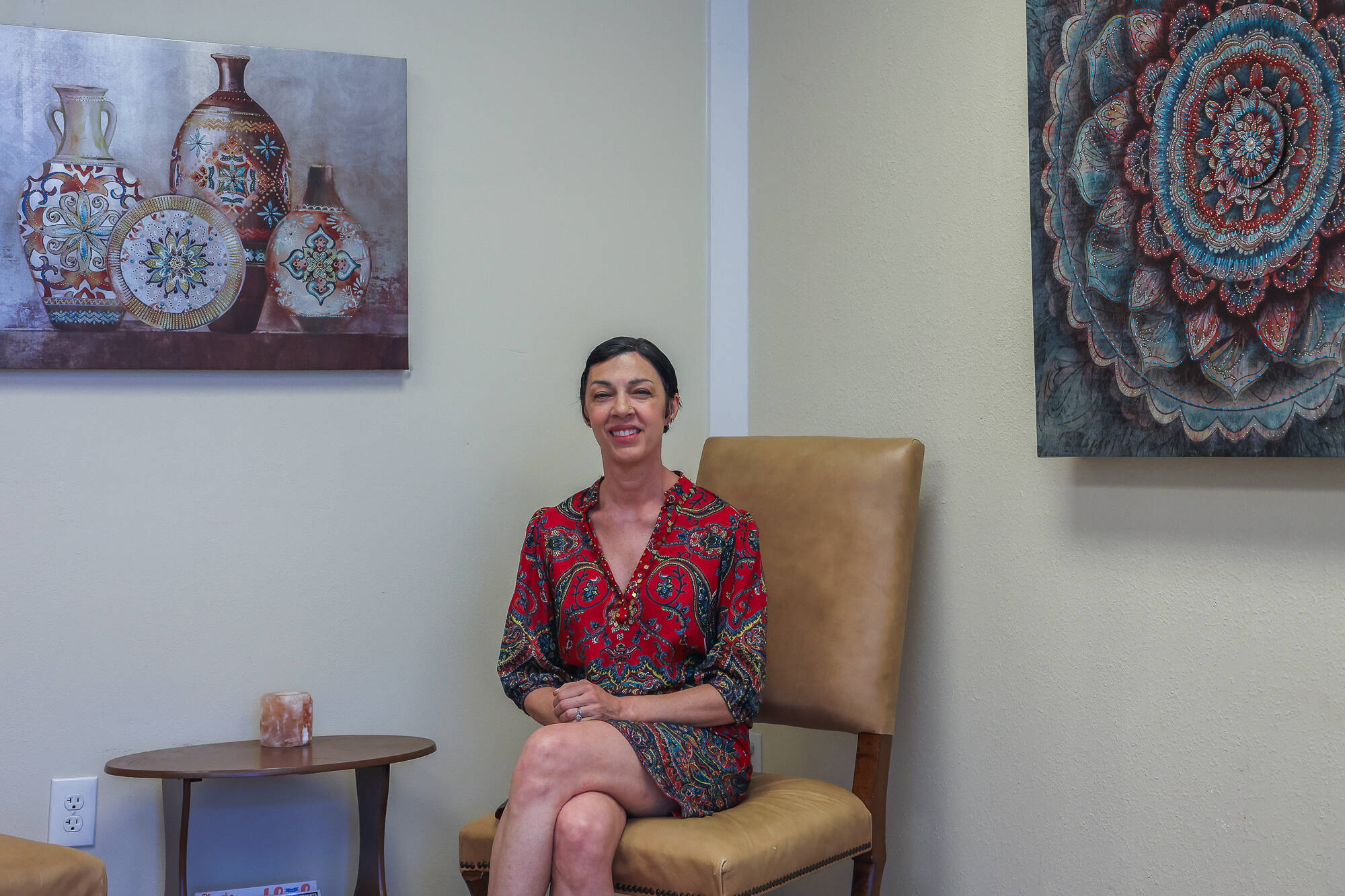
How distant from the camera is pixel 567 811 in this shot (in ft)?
5.44

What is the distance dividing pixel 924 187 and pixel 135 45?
155 cm

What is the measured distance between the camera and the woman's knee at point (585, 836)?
1.63 m

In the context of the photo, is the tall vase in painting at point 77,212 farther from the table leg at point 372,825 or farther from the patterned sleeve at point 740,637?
the patterned sleeve at point 740,637

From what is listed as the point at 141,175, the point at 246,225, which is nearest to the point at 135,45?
the point at 141,175

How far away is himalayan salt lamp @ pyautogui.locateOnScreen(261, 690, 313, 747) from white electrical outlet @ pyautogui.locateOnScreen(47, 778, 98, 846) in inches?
13.3

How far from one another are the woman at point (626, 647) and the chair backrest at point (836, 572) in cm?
16

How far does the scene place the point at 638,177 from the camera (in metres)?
2.64

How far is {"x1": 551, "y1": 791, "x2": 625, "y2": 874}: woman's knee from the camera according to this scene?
163cm

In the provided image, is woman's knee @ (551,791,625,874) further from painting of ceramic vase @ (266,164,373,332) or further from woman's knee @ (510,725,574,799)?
painting of ceramic vase @ (266,164,373,332)

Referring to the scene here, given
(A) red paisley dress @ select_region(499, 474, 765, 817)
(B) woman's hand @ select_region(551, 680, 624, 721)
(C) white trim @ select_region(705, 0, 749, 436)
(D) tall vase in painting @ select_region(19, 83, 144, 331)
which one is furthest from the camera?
(C) white trim @ select_region(705, 0, 749, 436)

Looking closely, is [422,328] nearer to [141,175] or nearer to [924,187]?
[141,175]

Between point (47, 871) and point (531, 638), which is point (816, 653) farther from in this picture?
point (47, 871)

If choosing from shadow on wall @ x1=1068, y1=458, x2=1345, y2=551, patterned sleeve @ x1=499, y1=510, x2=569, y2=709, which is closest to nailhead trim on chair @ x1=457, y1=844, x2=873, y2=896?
patterned sleeve @ x1=499, y1=510, x2=569, y2=709

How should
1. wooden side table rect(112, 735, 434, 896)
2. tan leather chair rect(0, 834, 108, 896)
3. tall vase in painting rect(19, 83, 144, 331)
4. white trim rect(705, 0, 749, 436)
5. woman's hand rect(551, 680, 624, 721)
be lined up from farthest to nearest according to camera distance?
white trim rect(705, 0, 749, 436), tall vase in painting rect(19, 83, 144, 331), wooden side table rect(112, 735, 434, 896), woman's hand rect(551, 680, 624, 721), tan leather chair rect(0, 834, 108, 896)
